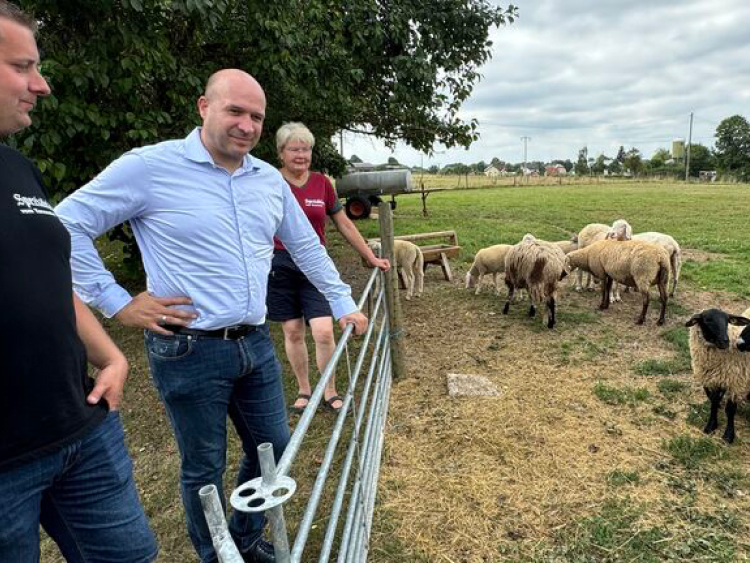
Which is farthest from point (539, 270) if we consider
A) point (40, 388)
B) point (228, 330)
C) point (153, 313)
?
point (40, 388)

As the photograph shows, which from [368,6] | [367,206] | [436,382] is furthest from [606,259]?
[367,206]

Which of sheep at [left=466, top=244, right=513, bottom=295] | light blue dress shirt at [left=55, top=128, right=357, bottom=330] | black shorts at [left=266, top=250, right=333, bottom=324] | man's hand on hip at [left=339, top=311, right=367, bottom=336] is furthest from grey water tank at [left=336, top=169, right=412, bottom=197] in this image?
light blue dress shirt at [left=55, top=128, right=357, bottom=330]

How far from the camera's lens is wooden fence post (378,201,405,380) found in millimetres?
3991

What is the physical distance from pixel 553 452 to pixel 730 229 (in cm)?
1254

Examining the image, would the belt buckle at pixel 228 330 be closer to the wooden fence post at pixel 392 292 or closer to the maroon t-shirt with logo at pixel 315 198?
the maroon t-shirt with logo at pixel 315 198

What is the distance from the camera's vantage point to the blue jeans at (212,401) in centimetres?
181

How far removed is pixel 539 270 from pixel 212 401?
15.8 ft

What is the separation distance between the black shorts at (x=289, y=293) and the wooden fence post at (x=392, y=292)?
0.88m

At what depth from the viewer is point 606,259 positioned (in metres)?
6.07

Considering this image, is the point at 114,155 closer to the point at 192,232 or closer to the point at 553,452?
the point at 192,232

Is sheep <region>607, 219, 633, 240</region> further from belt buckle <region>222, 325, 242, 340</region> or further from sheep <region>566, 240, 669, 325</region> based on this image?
belt buckle <region>222, 325, 242, 340</region>

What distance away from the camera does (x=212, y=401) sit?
1874 mm

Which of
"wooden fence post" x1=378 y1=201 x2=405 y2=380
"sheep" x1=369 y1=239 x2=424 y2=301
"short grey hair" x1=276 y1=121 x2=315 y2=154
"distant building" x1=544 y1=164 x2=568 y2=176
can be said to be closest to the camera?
"short grey hair" x1=276 y1=121 x2=315 y2=154

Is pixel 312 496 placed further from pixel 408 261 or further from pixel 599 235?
pixel 599 235
